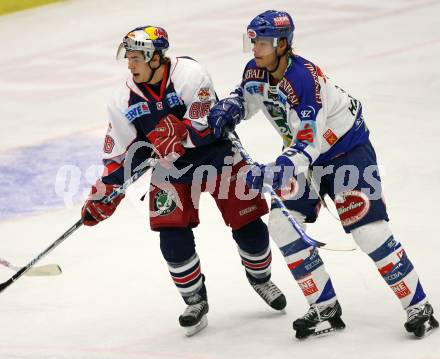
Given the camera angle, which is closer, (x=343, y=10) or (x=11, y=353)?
(x=11, y=353)

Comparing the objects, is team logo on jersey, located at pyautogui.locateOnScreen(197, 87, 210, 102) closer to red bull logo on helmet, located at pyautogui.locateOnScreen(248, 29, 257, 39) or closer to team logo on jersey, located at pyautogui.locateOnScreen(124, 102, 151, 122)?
team logo on jersey, located at pyautogui.locateOnScreen(124, 102, 151, 122)

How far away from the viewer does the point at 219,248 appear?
6258 mm

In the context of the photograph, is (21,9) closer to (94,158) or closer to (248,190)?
(94,158)

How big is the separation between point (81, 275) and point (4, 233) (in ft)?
2.88

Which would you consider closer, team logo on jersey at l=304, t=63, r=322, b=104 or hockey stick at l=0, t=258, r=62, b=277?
team logo on jersey at l=304, t=63, r=322, b=104

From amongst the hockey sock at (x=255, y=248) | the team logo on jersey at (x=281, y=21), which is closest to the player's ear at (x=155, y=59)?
the team logo on jersey at (x=281, y=21)

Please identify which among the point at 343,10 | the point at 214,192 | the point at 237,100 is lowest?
the point at 343,10

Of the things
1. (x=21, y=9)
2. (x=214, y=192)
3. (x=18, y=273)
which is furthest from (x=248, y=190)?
(x=21, y=9)

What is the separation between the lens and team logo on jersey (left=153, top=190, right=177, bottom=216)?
504cm

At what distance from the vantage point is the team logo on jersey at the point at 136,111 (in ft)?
16.3

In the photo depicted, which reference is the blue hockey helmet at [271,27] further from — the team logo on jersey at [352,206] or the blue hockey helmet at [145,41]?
the team logo on jersey at [352,206]

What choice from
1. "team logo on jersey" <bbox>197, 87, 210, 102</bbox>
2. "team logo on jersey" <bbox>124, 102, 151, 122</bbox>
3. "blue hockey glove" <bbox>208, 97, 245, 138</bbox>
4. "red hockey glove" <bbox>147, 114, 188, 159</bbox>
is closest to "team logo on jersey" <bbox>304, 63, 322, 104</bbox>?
"blue hockey glove" <bbox>208, 97, 245, 138</bbox>

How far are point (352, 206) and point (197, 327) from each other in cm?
96

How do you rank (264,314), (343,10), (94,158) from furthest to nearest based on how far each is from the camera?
(343,10), (94,158), (264,314)
